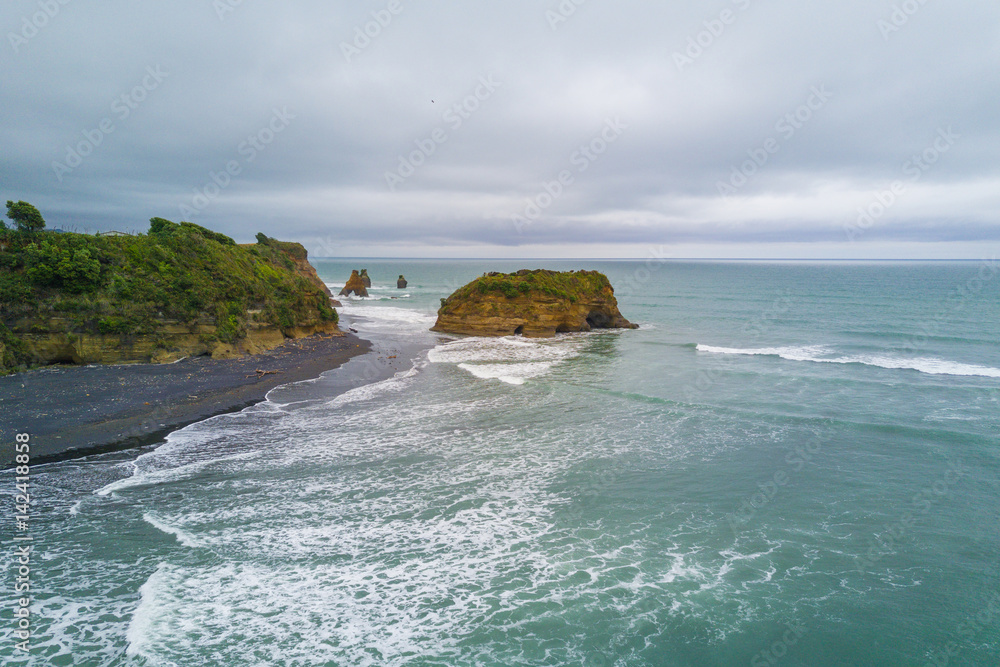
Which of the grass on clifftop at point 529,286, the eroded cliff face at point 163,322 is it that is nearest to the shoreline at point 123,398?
the eroded cliff face at point 163,322

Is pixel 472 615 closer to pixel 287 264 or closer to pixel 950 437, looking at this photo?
pixel 950 437

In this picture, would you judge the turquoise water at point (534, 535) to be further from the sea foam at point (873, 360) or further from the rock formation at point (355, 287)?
the rock formation at point (355, 287)

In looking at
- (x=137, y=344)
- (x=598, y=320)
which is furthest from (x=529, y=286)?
(x=137, y=344)

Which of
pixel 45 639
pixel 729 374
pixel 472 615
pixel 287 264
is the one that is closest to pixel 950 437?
pixel 729 374

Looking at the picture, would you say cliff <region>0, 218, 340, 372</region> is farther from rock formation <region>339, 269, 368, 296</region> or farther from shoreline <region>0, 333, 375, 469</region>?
rock formation <region>339, 269, 368, 296</region>

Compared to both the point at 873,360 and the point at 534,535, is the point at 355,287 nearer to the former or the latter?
the point at 873,360
